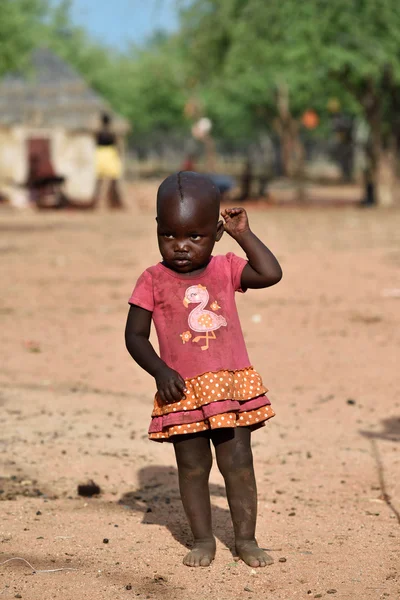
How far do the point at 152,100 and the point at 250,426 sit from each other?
6187 centimetres

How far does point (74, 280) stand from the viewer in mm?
13594

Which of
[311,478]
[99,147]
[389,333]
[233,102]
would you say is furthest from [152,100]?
[311,478]

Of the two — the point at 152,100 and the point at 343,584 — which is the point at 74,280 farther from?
the point at 152,100

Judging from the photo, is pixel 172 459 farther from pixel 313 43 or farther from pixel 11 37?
pixel 313 43

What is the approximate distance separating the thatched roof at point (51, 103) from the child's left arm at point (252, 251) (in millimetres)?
27186

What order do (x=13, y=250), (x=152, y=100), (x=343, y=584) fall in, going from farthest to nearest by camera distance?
(x=152, y=100)
(x=13, y=250)
(x=343, y=584)

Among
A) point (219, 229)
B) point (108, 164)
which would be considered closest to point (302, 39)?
point (108, 164)

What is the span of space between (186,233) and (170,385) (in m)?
0.55

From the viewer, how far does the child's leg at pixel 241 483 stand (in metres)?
3.91

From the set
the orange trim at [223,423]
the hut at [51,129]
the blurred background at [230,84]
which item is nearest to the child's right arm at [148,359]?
the orange trim at [223,423]

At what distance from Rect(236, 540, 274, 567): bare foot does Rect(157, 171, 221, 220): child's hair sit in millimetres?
1235

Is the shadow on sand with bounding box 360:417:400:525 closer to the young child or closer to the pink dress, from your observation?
the young child

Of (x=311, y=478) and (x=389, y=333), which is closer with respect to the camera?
(x=311, y=478)

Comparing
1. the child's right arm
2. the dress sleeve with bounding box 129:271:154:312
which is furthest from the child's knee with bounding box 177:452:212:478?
the dress sleeve with bounding box 129:271:154:312
